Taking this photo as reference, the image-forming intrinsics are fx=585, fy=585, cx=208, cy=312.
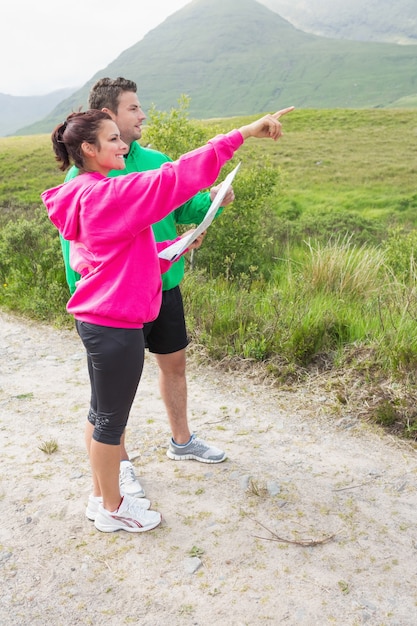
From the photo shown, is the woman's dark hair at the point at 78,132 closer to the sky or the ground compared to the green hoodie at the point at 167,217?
closer to the sky

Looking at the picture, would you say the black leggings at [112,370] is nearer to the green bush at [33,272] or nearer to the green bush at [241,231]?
the green bush at [33,272]

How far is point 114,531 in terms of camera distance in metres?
3.27

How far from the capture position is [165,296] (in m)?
3.56

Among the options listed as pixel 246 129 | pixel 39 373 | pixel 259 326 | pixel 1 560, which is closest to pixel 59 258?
pixel 39 373

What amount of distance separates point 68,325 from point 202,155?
→ 197 inches

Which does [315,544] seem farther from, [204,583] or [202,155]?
[202,155]

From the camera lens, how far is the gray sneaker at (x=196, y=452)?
3963 millimetres

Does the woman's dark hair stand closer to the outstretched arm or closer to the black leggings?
the outstretched arm

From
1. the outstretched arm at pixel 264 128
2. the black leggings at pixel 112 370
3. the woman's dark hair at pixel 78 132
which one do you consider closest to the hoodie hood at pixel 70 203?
the woman's dark hair at pixel 78 132

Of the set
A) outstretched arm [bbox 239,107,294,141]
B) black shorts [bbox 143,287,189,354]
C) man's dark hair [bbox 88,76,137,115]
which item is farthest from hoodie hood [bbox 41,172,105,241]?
black shorts [bbox 143,287,189,354]

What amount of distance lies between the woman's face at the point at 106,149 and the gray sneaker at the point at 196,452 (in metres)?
2.08

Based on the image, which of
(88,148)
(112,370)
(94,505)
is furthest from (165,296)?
(94,505)

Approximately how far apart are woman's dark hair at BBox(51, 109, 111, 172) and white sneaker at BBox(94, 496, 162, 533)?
186 centimetres

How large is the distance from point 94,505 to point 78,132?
2078mm
